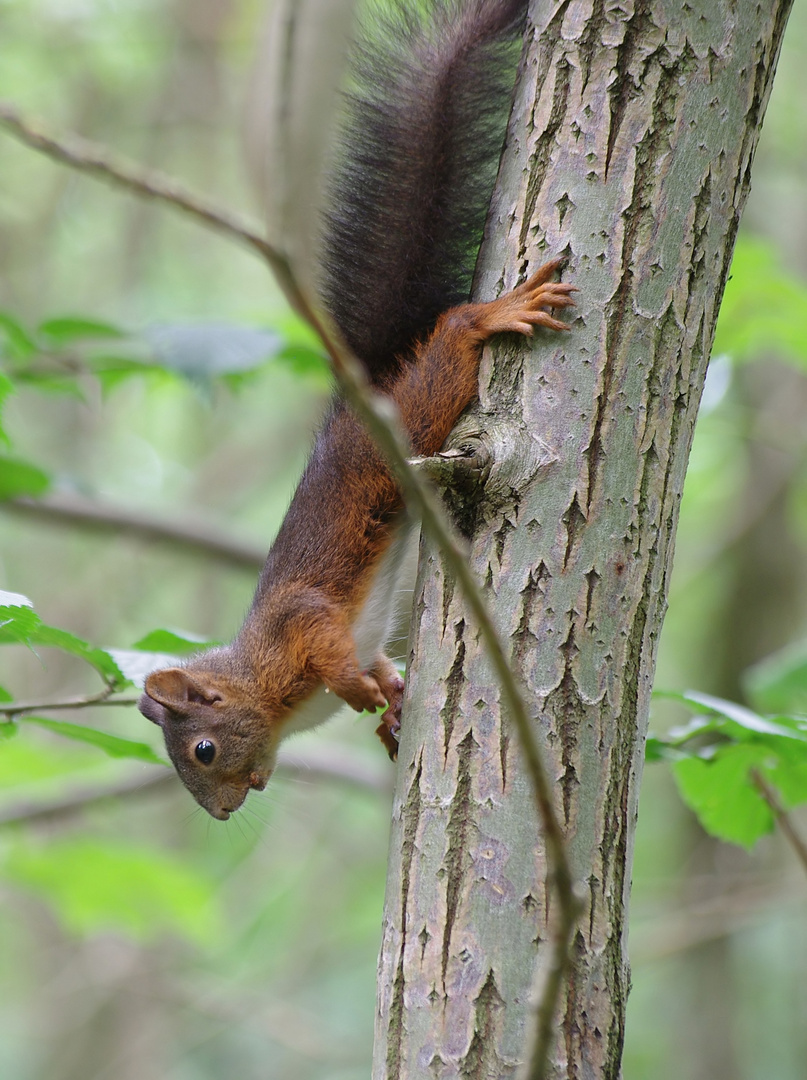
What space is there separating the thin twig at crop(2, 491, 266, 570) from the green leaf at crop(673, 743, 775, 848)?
220 centimetres

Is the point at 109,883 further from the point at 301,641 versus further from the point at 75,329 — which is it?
the point at 75,329

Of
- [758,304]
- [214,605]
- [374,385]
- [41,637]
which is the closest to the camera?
[41,637]

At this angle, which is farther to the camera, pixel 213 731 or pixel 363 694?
pixel 213 731

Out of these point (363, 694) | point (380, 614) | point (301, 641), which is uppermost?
point (380, 614)

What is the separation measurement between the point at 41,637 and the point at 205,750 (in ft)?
3.18

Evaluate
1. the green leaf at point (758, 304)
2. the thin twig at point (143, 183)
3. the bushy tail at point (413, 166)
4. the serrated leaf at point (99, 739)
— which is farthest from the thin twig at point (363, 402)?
the green leaf at point (758, 304)

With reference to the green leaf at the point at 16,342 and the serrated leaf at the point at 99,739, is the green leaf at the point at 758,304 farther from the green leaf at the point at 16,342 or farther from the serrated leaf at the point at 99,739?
the serrated leaf at the point at 99,739

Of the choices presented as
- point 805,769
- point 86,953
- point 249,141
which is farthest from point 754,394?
point 86,953

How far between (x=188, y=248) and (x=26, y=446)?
7.16 ft

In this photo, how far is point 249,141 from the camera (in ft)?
11.2

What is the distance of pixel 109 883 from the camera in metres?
4.50

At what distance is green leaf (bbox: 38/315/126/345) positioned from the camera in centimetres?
266

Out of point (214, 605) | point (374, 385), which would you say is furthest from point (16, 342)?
point (214, 605)

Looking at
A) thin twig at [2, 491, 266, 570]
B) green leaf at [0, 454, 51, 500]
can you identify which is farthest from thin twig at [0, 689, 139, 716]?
thin twig at [2, 491, 266, 570]
